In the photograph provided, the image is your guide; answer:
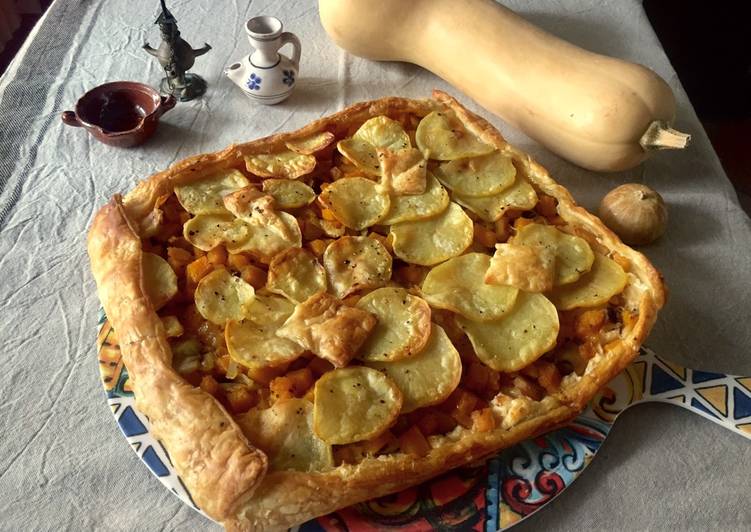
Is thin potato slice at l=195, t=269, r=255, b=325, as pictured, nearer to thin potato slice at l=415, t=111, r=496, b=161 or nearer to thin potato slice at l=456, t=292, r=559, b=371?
thin potato slice at l=456, t=292, r=559, b=371

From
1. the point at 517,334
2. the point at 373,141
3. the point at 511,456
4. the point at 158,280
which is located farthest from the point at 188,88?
the point at 511,456

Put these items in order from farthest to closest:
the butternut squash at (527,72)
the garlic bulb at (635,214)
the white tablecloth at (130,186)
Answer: the butternut squash at (527,72), the garlic bulb at (635,214), the white tablecloth at (130,186)

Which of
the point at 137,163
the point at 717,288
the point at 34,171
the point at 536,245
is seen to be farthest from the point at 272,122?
the point at 717,288

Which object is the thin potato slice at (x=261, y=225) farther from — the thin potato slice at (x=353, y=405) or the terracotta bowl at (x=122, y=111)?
the terracotta bowl at (x=122, y=111)

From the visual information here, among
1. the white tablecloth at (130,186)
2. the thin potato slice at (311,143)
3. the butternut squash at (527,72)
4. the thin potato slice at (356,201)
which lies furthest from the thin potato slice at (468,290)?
the butternut squash at (527,72)

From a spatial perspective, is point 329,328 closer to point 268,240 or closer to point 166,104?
point 268,240

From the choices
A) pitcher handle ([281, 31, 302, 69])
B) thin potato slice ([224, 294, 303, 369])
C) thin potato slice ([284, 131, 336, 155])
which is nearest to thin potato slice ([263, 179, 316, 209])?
thin potato slice ([284, 131, 336, 155])
